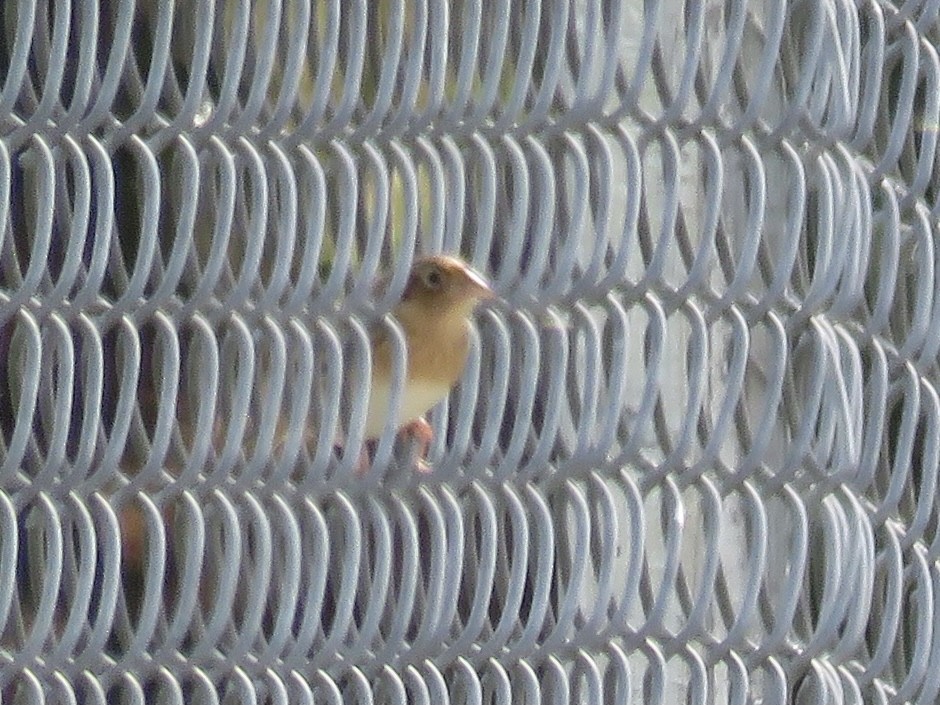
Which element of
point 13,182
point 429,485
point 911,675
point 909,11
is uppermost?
point 909,11

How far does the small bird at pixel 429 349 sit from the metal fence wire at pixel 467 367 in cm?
1

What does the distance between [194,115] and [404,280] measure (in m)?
0.13

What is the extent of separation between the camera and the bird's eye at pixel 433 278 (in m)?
0.89

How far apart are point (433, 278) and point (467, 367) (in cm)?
7

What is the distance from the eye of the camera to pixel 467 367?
0.86 m

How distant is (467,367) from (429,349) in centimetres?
7

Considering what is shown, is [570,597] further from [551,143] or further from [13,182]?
[13,182]

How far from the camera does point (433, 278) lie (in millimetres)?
903

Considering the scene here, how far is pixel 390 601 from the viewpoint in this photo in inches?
33.9

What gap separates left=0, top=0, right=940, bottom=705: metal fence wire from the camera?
812 millimetres

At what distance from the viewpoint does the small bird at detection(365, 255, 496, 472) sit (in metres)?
0.86

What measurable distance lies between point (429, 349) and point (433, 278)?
0.14 feet

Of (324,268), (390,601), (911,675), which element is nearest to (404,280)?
(324,268)

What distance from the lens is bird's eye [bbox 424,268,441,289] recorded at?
891mm
